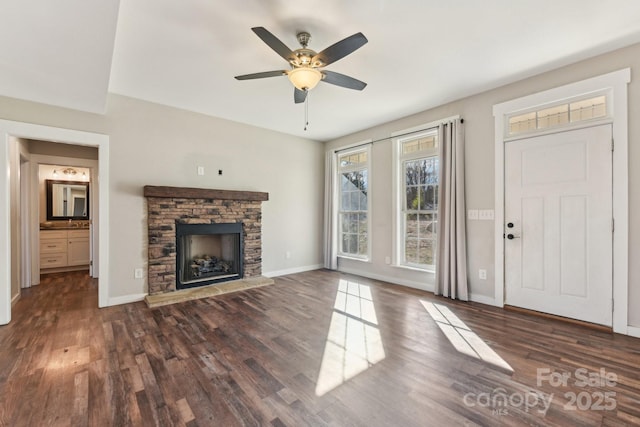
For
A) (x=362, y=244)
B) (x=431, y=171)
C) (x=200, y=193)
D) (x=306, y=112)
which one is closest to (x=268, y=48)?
(x=306, y=112)

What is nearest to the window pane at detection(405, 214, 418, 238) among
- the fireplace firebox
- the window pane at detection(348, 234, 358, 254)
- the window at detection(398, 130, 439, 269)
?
the window at detection(398, 130, 439, 269)

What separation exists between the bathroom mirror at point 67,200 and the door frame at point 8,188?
112 inches

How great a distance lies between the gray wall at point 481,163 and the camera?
2.67 meters

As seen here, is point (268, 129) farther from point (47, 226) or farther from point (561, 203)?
point (47, 226)

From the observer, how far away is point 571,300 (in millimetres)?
3010

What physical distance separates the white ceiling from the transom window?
0.44 meters

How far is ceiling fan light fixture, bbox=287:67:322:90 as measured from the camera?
7.80ft

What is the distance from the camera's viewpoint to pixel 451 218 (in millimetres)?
3848

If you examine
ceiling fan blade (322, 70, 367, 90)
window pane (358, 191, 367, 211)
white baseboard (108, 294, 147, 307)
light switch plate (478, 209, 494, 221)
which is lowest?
white baseboard (108, 294, 147, 307)

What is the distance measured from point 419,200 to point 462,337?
7.51 ft

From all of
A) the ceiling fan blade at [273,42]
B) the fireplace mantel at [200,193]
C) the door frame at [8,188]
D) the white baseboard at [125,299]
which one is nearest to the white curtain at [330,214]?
the fireplace mantel at [200,193]

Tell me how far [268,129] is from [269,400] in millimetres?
4402

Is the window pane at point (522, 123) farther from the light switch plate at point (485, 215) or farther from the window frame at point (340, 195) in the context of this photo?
the window frame at point (340, 195)

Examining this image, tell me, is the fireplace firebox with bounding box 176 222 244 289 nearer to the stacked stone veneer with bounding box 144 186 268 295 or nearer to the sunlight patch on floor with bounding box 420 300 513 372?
the stacked stone veneer with bounding box 144 186 268 295
